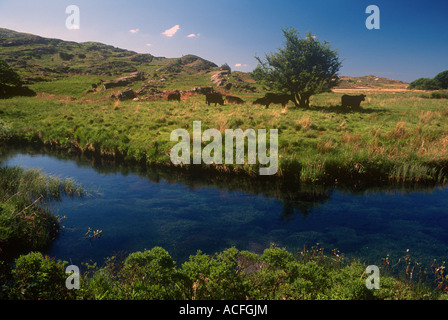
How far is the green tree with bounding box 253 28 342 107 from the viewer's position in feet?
102

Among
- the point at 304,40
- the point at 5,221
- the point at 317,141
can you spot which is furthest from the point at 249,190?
the point at 304,40

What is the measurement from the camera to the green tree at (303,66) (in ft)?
102

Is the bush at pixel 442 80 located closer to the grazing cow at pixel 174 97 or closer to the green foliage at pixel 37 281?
the grazing cow at pixel 174 97

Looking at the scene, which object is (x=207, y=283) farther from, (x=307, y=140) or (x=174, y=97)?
(x=174, y=97)

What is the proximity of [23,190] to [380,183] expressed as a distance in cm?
1684

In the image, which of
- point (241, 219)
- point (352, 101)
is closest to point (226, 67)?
point (352, 101)

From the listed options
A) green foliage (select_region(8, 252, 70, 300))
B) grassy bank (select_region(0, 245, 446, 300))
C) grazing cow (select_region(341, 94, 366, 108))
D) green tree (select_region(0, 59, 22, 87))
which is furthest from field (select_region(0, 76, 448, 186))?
green tree (select_region(0, 59, 22, 87))

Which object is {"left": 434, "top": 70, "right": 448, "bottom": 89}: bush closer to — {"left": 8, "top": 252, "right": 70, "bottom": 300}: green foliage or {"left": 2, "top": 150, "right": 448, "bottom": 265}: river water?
{"left": 2, "top": 150, "right": 448, "bottom": 265}: river water

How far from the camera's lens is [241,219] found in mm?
10047

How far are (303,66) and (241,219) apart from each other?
2795 cm

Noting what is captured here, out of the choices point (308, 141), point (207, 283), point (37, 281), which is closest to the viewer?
point (37, 281)
